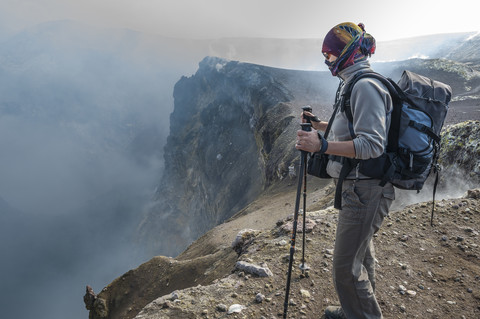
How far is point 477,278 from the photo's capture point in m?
5.05

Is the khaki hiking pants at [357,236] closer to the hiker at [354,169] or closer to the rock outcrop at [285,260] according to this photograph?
the hiker at [354,169]

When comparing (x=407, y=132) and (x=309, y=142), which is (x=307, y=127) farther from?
(x=407, y=132)

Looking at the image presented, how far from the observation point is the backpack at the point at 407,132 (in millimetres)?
2838

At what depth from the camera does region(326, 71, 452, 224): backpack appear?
2838 millimetres

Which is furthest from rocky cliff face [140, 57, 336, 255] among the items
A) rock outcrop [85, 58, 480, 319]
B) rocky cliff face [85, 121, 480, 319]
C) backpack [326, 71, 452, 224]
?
backpack [326, 71, 452, 224]

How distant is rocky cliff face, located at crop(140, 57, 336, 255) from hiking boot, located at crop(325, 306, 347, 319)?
20056 mm

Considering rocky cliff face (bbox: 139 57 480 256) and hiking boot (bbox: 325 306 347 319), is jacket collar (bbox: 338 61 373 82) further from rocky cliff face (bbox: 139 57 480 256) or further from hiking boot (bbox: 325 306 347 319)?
rocky cliff face (bbox: 139 57 480 256)

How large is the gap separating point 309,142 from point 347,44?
1201 millimetres

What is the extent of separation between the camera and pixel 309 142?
9.22ft

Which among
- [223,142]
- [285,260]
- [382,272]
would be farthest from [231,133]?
[382,272]

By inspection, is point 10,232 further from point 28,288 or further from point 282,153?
point 282,153

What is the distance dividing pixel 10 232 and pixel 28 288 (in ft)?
124

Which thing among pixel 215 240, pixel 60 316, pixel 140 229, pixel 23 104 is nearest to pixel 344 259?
pixel 215 240

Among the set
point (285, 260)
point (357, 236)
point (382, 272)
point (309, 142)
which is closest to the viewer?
point (309, 142)
